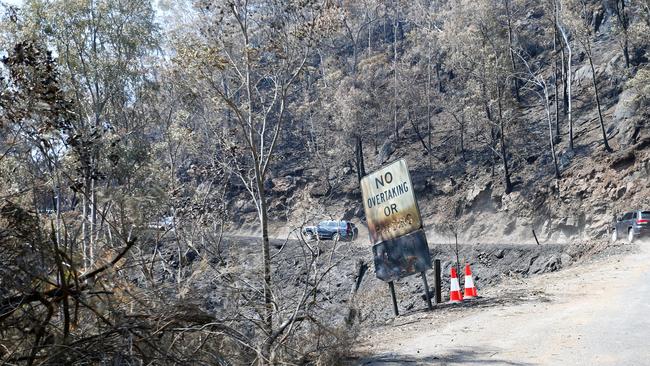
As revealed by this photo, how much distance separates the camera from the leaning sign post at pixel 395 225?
13.2 m

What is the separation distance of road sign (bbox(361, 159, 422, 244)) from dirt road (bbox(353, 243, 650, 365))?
172 centimetres

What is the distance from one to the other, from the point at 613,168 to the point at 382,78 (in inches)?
846

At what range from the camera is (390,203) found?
531 inches

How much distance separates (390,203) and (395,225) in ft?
1.46

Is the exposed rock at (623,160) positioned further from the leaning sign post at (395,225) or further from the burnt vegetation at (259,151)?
the leaning sign post at (395,225)

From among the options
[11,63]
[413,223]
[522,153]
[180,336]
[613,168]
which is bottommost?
[180,336]

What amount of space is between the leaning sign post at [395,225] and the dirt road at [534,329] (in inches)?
39.0

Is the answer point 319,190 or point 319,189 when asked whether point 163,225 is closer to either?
point 319,190

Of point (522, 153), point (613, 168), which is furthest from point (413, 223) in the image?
point (522, 153)

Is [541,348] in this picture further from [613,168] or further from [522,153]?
[522,153]

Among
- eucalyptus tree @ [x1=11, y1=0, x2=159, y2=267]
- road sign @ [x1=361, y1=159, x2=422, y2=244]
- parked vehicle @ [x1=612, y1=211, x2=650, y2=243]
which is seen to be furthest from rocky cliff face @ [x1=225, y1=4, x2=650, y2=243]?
road sign @ [x1=361, y1=159, x2=422, y2=244]

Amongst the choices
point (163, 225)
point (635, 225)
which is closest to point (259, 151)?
point (163, 225)

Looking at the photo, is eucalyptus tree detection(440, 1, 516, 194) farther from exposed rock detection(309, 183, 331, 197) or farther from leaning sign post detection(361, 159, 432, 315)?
leaning sign post detection(361, 159, 432, 315)

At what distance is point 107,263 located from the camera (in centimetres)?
685
